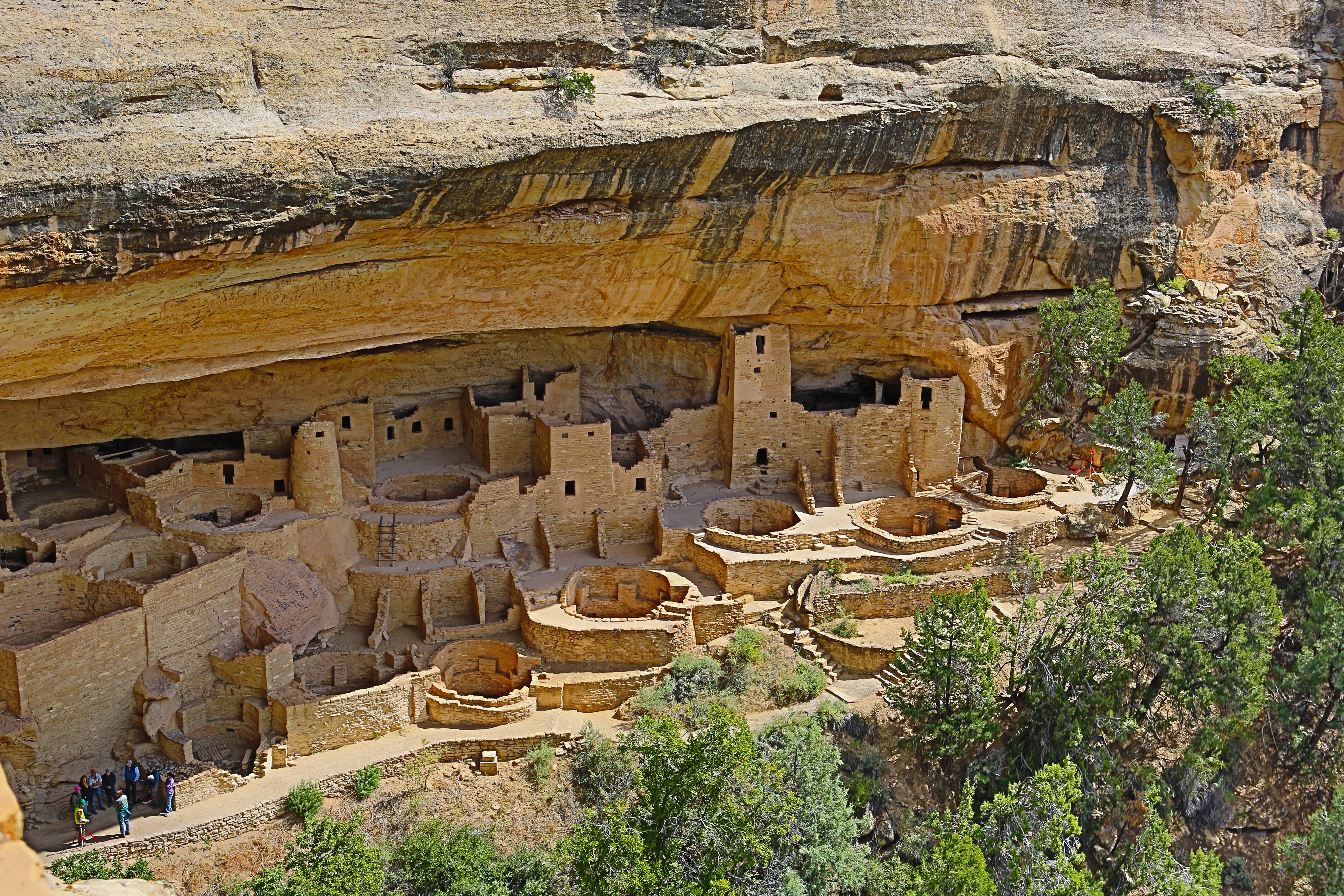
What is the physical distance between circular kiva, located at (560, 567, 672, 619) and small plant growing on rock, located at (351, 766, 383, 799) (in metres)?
4.64

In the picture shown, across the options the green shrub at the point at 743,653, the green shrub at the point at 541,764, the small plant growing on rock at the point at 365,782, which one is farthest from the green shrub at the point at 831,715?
the small plant growing on rock at the point at 365,782

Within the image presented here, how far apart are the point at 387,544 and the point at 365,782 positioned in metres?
4.78

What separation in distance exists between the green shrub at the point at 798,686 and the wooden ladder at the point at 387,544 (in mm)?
6827

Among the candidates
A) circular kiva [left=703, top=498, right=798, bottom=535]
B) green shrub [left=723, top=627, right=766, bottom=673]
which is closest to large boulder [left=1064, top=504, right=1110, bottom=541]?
circular kiva [left=703, top=498, right=798, bottom=535]

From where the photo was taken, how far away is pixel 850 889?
57.0 ft

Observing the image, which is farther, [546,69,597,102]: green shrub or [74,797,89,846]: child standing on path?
[546,69,597,102]: green shrub

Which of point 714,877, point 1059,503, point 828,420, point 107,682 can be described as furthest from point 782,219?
point 107,682

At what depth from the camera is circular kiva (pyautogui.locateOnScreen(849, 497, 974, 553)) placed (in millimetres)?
22500

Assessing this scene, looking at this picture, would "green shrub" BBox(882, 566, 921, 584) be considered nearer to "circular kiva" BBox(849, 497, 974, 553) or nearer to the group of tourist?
"circular kiva" BBox(849, 497, 974, 553)

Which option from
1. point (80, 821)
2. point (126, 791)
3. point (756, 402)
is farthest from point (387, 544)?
point (756, 402)

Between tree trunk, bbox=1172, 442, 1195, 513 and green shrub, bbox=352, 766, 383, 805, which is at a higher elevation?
tree trunk, bbox=1172, 442, 1195, 513

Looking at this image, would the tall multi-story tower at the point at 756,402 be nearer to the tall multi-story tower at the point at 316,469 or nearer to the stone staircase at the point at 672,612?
the stone staircase at the point at 672,612

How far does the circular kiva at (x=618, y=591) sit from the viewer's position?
71.9 ft

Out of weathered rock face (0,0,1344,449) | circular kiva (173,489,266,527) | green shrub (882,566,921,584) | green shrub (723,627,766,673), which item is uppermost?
weathered rock face (0,0,1344,449)
